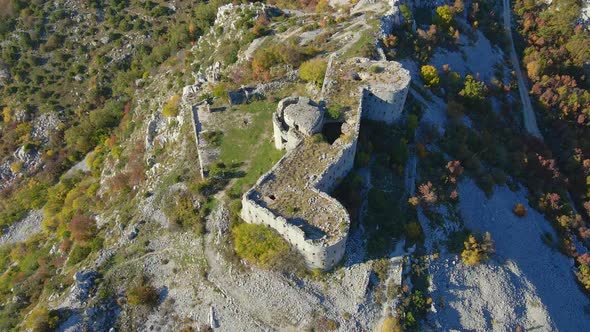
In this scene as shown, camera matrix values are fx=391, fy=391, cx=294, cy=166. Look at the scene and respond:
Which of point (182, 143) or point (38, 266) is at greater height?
point (182, 143)

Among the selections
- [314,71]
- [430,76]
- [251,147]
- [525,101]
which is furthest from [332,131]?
[525,101]

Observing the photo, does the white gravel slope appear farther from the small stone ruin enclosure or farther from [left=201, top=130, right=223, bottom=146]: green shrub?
[left=201, top=130, right=223, bottom=146]: green shrub

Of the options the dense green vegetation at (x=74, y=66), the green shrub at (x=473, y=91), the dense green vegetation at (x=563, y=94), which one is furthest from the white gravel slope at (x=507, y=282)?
the dense green vegetation at (x=74, y=66)

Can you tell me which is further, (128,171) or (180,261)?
(128,171)

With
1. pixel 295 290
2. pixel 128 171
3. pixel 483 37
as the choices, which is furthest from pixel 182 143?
pixel 483 37

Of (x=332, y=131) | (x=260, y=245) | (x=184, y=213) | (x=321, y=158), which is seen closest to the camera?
(x=260, y=245)

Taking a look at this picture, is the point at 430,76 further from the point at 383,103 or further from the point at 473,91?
A: the point at 383,103

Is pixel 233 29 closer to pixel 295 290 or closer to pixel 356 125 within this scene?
pixel 356 125
